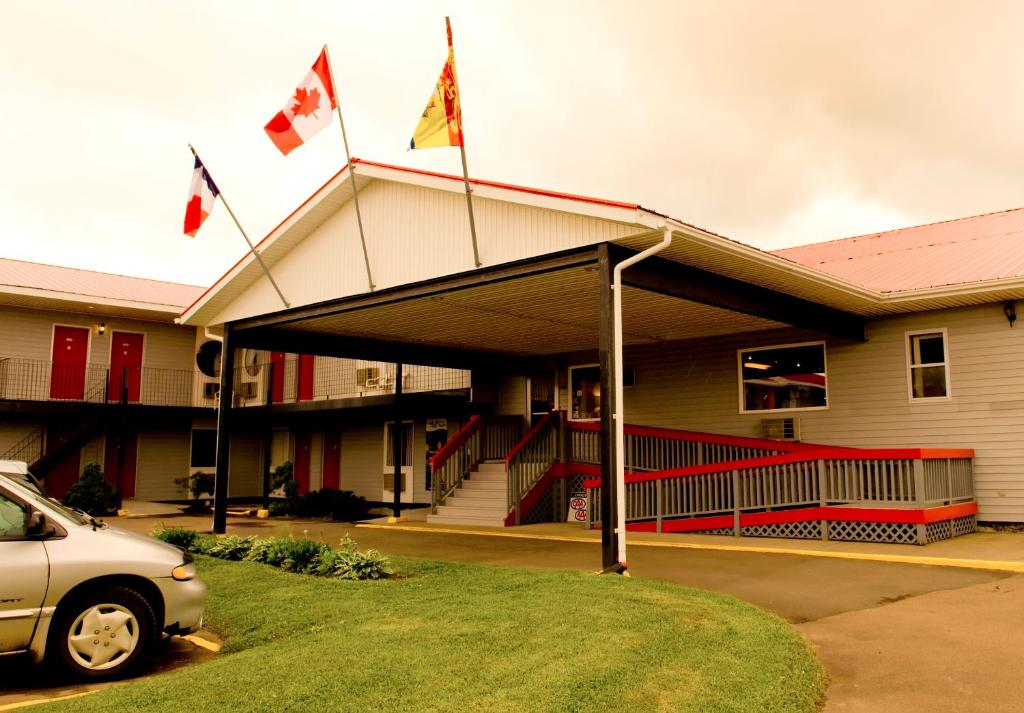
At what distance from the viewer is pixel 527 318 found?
46.7 feet

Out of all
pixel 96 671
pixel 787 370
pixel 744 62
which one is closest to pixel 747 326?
pixel 787 370

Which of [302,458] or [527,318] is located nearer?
[527,318]

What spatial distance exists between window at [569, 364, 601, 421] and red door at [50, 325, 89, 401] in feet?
51.0

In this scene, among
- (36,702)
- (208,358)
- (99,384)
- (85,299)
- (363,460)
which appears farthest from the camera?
(208,358)

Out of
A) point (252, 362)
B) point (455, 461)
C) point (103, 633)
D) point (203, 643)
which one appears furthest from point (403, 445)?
point (103, 633)

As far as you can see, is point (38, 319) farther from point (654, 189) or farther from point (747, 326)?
point (654, 189)

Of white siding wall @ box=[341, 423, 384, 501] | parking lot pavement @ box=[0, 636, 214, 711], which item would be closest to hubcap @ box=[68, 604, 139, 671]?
parking lot pavement @ box=[0, 636, 214, 711]

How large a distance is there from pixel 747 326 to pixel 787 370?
4.98 ft

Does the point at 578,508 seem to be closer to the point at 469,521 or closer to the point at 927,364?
the point at 469,521

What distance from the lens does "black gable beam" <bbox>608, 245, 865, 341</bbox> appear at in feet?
33.3

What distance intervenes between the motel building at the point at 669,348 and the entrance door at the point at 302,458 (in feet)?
24.6

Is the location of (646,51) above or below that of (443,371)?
above

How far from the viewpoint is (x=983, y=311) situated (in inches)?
512

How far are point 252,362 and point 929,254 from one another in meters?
21.1
